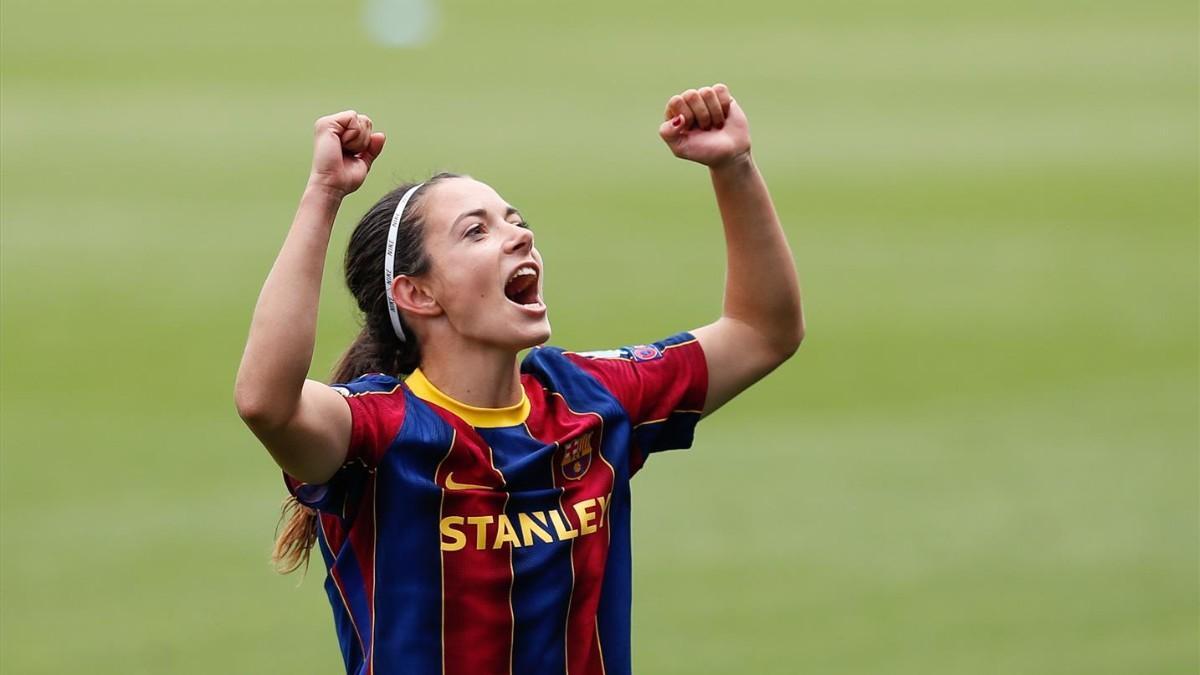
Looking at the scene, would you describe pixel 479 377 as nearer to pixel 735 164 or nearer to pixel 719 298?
pixel 735 164

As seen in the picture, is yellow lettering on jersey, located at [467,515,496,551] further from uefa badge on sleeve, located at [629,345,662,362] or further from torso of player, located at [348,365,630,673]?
uefa badge on sleeve, located at [629,345,662,362]

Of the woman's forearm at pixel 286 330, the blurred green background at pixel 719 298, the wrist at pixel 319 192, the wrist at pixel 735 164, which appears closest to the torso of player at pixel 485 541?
the woman's forearm at pixel 286 330

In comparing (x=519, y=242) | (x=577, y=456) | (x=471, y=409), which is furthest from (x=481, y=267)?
(x=577, y=456)

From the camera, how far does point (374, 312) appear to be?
8.52 ft

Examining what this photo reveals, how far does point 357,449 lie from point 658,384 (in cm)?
54

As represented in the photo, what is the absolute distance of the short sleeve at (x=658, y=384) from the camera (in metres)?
2.61

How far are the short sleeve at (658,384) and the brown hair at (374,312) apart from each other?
0.90 ft

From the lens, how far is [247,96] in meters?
5.54

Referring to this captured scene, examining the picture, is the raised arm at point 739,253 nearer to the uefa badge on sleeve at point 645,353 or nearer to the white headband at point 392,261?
the uefa badge on sleeve at point 645,353

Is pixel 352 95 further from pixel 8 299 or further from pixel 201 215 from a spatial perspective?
pixel 8 299

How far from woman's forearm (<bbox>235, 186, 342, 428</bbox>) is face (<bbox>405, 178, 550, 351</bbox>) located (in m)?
0.26

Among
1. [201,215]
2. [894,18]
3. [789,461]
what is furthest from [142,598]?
[894,18]

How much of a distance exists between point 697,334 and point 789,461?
6.72 ft

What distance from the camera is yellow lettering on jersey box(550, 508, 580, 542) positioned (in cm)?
241
